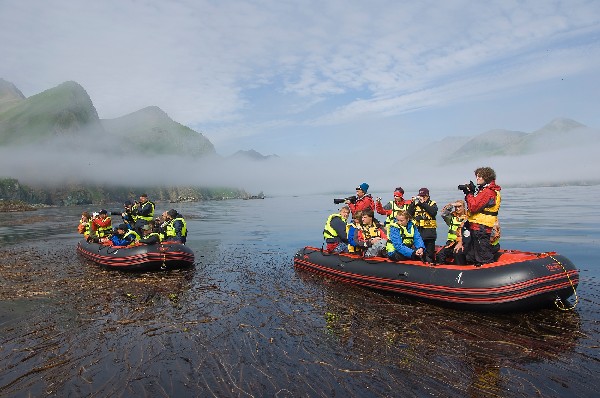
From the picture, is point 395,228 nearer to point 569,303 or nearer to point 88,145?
point 569,303

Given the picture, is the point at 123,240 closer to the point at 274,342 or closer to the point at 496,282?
the point at 274,342

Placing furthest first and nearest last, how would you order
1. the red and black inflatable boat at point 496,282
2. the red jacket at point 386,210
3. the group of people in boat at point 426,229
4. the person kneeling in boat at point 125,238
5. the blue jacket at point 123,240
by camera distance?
the blue jacket at point 123,240 → the person kneeling in boat at point 125,238 → the red jacket at point 386,210 → the group of people in boat at point 426,229 → the red and black inflatable boat at point 496,282

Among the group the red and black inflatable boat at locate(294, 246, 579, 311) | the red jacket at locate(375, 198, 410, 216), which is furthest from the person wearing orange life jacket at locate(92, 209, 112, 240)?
the red and black inflatable boat at locate(294, 246, 579, 311)

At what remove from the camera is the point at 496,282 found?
8.41m

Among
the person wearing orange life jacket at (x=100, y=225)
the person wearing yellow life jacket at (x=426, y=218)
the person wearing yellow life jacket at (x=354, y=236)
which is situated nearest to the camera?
the person wearing yellow life jacket at (x=426, y=218)

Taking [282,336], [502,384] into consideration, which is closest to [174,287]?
[282,336]

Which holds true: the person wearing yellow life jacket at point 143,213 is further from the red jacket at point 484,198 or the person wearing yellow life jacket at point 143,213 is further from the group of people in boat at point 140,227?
the red jacket at point 484,198

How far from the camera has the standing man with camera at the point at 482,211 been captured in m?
8.53

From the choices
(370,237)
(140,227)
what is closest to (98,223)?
(140,227)

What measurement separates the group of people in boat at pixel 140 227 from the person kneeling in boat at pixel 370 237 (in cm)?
743

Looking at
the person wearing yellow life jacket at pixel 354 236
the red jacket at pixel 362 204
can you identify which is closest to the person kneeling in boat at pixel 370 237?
the person wearing yellow life jacket at pixel 354 236

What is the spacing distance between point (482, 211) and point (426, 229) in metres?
2.88

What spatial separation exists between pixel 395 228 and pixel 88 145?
172277 millimetres

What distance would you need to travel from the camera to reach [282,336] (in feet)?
26.2
